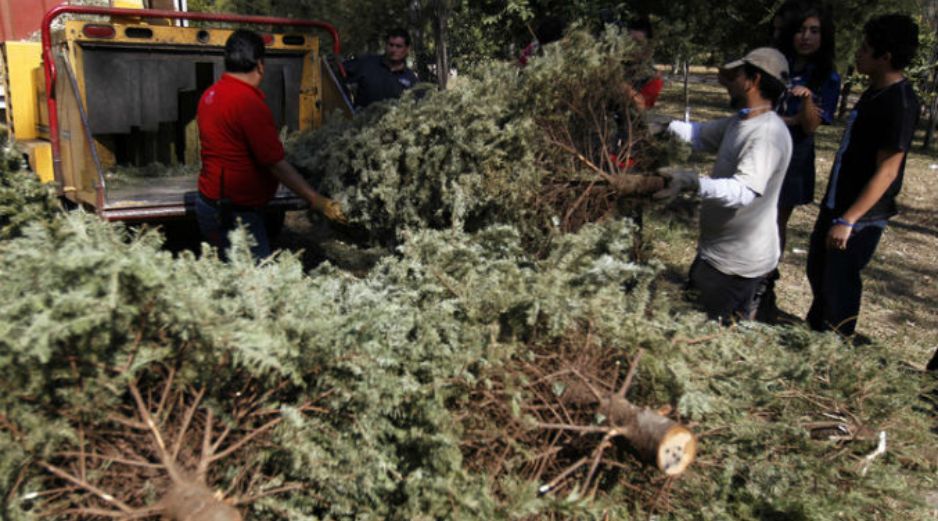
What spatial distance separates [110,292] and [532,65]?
222 cm

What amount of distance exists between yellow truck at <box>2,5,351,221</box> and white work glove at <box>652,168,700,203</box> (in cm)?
275

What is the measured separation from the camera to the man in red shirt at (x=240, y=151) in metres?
3.63

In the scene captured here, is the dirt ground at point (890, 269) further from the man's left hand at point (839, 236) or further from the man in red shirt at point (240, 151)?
the man in red shirt at point (240, 151)

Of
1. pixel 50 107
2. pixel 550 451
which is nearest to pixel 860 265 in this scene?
pixel 550 451

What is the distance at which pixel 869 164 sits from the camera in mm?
3773

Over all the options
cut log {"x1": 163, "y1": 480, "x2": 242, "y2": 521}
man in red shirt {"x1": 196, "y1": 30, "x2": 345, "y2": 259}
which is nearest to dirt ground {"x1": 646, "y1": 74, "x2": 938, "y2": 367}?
man in red shirt {"x1": 196, "y1": 30, "x2": 345, "y2": 259}

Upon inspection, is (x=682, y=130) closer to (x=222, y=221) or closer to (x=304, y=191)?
(x=304, y=191)

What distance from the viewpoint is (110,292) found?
5.71ft

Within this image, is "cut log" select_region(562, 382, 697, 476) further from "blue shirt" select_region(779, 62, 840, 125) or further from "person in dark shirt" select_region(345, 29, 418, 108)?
"person in dark shirt" select_region(345, 29, 418, 108)

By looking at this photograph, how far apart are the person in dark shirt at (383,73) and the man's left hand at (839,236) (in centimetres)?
374

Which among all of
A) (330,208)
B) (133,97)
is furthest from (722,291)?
(133,97)

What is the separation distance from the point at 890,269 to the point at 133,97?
683 centimetres

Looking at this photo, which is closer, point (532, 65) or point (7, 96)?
point (532, 65)

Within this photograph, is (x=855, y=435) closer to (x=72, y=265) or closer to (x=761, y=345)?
(x=761, y=345)
